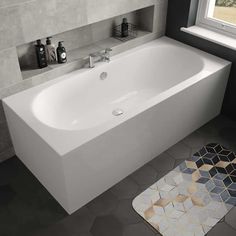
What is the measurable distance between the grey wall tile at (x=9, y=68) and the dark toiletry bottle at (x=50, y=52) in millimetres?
338

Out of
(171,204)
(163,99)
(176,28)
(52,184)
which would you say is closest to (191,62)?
(176,28)

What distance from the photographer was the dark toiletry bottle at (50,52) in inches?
97.7

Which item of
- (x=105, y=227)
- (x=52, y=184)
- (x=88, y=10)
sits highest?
(x=88, y=10)

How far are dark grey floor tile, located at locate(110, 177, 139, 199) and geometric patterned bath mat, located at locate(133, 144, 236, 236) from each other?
64 millimetres

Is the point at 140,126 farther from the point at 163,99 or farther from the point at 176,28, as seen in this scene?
the point at 176,28

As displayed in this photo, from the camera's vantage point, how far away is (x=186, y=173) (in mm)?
2416

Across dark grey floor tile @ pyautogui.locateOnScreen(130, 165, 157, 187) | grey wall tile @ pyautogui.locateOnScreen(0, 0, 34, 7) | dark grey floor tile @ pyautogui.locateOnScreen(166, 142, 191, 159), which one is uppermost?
grey wall tile @ pyautogui.locateOnScreen(0, 0, 34, 7)

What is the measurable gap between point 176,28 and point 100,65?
88 cm

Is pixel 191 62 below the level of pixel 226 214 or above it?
above

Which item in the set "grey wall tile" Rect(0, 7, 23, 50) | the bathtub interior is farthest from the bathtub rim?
"grey wall tile" Rect(0, 7, 23, 50)

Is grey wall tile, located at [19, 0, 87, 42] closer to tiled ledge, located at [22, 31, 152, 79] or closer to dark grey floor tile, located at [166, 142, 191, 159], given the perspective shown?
tiled ledge, located at [22, 31, 152, 79]

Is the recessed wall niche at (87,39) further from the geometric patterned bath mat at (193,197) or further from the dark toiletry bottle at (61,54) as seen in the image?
the geometric patterned bath mat at (193,197)

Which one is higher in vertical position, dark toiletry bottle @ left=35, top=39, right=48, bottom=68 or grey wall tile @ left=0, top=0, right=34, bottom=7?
grey wall tile @ left=0, top=0, right=34, bottom=7

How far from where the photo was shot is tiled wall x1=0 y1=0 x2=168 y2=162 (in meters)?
2.09
